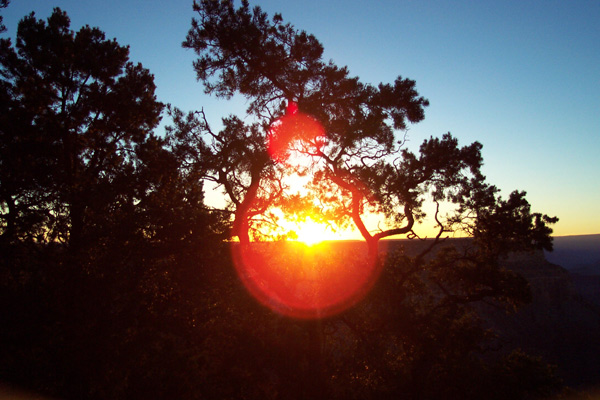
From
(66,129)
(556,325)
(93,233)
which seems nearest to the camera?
(93,233)

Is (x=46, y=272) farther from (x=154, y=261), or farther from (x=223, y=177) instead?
(x=223, y=177)

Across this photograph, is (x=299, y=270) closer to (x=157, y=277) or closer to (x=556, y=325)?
(x=157, y=277)

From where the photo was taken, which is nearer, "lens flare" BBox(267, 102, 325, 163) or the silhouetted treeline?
the silhouetted treeline

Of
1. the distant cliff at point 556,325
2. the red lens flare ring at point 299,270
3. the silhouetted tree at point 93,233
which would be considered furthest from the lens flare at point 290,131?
the distant cliff at point 556,325

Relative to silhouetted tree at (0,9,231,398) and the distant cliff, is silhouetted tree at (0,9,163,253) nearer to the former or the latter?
silhouetted tree at (0,9,231,398)

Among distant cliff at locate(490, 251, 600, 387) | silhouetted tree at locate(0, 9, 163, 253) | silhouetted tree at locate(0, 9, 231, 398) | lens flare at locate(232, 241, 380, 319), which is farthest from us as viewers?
distant cliff at locate(490, 251, 600, 387)

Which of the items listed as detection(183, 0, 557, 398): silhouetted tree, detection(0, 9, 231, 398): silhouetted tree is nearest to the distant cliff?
detection(183, 0, 557, 398): silhouetted tree

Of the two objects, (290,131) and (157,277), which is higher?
(290,131)

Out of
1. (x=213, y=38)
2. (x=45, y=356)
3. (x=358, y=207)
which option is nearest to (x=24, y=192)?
(x=45, y=356)

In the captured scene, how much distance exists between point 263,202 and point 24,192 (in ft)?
24.5

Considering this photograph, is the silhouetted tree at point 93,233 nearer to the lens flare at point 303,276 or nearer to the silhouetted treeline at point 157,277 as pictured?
the silhouetted treeline at point 157,277

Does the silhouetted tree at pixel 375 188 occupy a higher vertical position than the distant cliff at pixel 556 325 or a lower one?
higher

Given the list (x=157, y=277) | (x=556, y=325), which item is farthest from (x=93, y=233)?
(x=556, y=325)

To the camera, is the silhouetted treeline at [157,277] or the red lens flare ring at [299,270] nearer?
the silhouetted treeline at [157,277]
